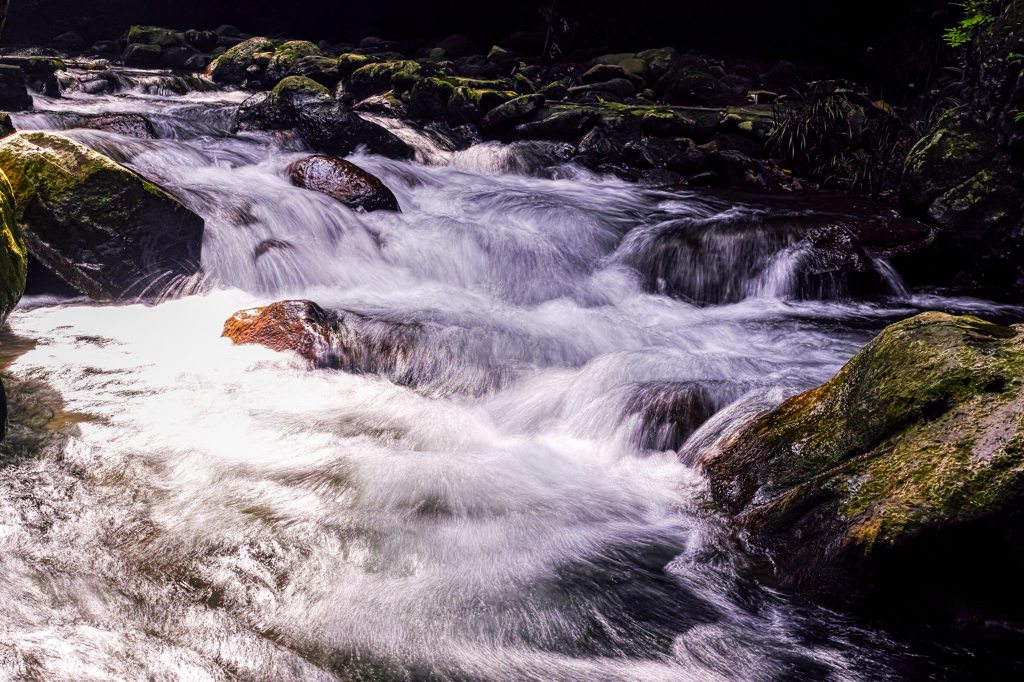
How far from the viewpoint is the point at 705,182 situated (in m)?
9.48

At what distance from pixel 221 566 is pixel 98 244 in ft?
13.0

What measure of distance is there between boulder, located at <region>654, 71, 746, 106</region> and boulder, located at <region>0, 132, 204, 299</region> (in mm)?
10620

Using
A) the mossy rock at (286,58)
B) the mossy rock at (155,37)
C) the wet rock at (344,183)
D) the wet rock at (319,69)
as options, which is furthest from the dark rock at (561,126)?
the mossy rock at (155,37)

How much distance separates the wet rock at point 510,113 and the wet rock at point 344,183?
4.59 meters

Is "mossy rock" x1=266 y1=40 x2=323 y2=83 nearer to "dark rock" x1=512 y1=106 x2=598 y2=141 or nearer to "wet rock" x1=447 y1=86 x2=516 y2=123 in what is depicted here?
"wet rock" x1=447 y1=86 x2=516 y2=123

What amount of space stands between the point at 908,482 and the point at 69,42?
76.3 ft

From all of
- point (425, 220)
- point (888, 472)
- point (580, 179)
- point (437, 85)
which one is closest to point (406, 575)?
point (888, 472)

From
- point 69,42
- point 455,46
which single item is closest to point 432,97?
point 455,46

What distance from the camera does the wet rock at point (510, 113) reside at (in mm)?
11414

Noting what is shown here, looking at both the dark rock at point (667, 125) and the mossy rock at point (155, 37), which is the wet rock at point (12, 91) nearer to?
the mossy rock at point (155, 37)

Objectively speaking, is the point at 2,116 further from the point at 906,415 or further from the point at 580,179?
the point at 906,415

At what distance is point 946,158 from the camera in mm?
6652

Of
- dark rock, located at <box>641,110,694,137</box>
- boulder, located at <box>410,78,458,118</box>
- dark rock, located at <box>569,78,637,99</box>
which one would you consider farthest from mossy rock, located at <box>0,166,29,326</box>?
dark rock, located at <box>569,78,637,99</box>

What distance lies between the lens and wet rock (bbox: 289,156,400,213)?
7.32 metres
